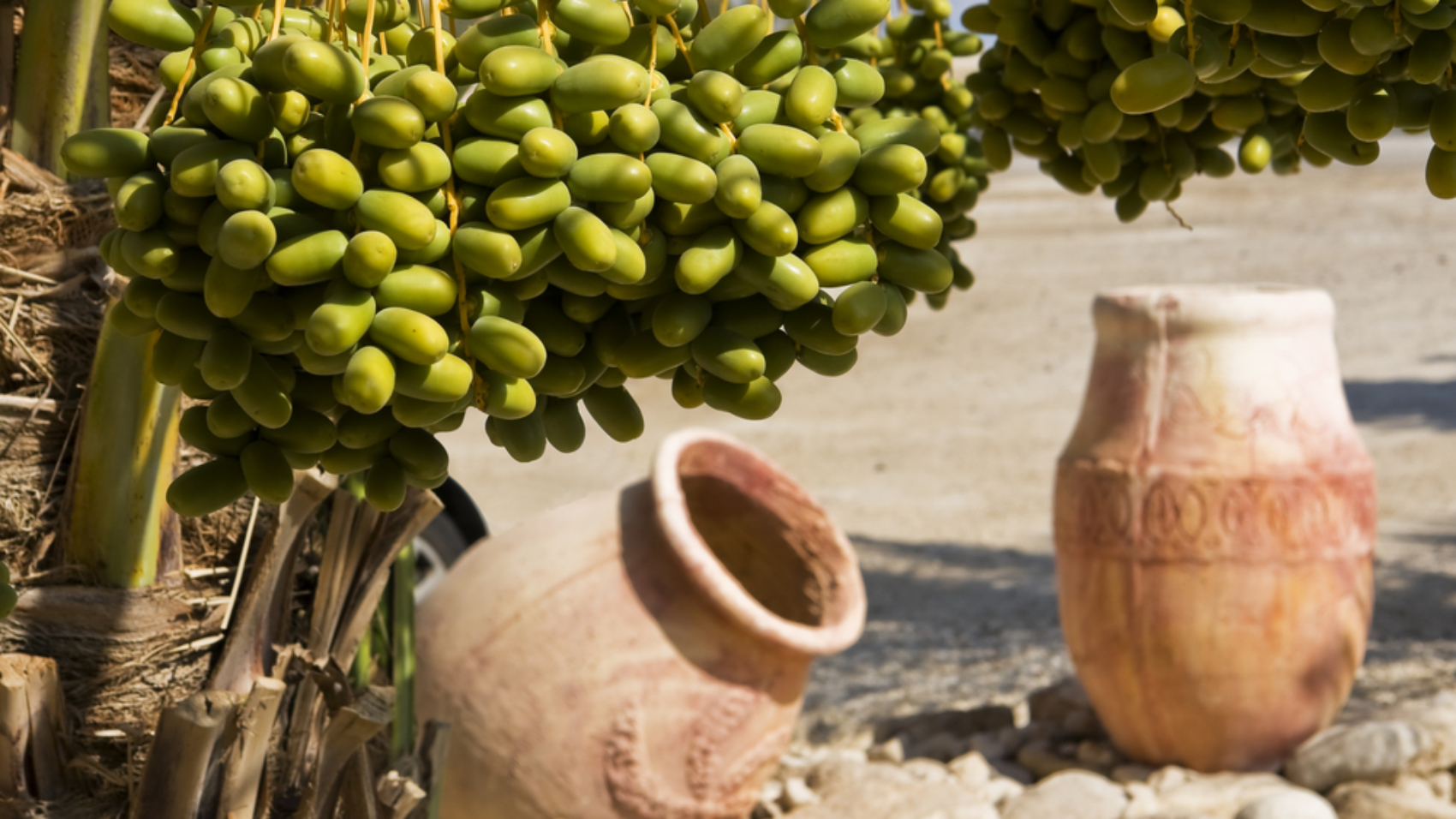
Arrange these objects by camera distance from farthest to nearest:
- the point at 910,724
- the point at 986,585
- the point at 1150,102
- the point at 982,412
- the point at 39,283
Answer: the point at 982,412 < the point at 986,585 < the point at 910,724 < the point at 39,283 < the point at 1150,102

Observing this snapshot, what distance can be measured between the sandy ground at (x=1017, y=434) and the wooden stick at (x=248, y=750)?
3369 mm

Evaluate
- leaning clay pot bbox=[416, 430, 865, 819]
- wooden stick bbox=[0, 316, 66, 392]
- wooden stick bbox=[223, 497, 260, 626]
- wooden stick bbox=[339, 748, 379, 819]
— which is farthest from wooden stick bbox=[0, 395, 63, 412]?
leaning clay pot bbox=[416, 430, 865, 819]

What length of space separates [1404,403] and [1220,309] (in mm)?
6266

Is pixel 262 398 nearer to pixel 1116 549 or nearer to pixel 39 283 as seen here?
pixel 39 283

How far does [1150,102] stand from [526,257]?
1.23 ft

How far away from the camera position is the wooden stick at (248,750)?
47.7 inches

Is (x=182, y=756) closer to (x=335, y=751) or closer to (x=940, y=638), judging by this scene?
(x=335, y=751)

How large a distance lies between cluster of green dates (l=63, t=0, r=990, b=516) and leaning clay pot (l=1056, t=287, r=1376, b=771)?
278 centimetres

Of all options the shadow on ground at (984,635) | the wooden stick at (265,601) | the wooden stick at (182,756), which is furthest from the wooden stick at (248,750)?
the shadow on ground at (984,635)

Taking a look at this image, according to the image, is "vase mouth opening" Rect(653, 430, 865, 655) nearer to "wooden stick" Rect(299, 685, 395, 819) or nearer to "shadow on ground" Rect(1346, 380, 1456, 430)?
"wooden stick" Rect(299, 685, 395, 819)

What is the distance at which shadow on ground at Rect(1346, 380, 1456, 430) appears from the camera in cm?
839

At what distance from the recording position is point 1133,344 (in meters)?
3.47

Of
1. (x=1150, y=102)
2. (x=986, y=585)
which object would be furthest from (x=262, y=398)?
(x=986, y=585)

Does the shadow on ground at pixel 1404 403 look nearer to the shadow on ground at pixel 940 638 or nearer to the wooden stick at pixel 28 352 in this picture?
the shadow on ground at pixel 940 638
